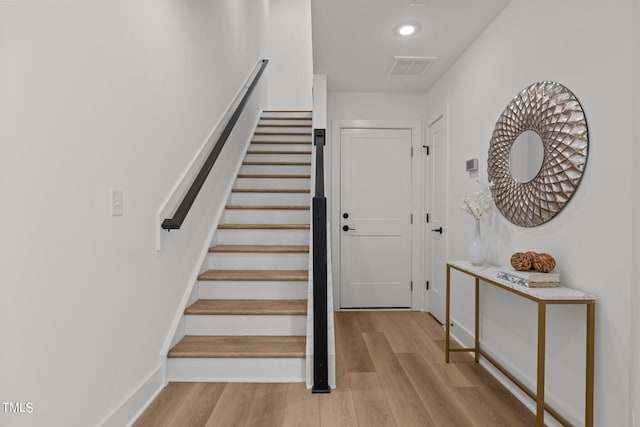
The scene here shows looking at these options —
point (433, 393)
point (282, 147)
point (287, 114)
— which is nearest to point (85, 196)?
point (433, 393)

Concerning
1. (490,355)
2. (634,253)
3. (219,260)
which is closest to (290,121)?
(219,260)

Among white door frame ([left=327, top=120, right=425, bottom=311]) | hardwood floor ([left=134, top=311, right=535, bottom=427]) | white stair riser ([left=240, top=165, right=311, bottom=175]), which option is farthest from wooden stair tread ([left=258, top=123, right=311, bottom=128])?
hardwood floor ([left=134, top=311, right=535, bottom=427])

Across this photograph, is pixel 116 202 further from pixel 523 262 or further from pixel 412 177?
pixel 412 177

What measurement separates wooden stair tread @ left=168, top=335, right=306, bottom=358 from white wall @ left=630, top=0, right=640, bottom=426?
5.07ft

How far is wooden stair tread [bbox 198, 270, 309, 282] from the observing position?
2617mm

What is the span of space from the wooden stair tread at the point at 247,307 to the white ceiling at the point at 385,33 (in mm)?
1976

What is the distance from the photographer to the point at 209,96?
294cm

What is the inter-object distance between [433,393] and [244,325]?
125 cm

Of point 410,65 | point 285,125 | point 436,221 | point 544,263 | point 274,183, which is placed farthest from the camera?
point 285,125

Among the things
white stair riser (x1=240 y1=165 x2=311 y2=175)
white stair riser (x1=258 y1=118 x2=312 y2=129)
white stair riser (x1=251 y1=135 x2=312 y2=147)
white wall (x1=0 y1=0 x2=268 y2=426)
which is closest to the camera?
white wall (x1=0 y1=0 x2=268 y2=426)

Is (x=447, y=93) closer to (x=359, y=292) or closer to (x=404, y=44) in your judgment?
(x=404, y=44)

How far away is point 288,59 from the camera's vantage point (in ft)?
20.8

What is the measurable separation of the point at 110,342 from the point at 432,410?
5.45 feet

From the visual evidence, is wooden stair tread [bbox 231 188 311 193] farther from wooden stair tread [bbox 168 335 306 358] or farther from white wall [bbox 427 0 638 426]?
white wall [bbox 427 0 638 426]
